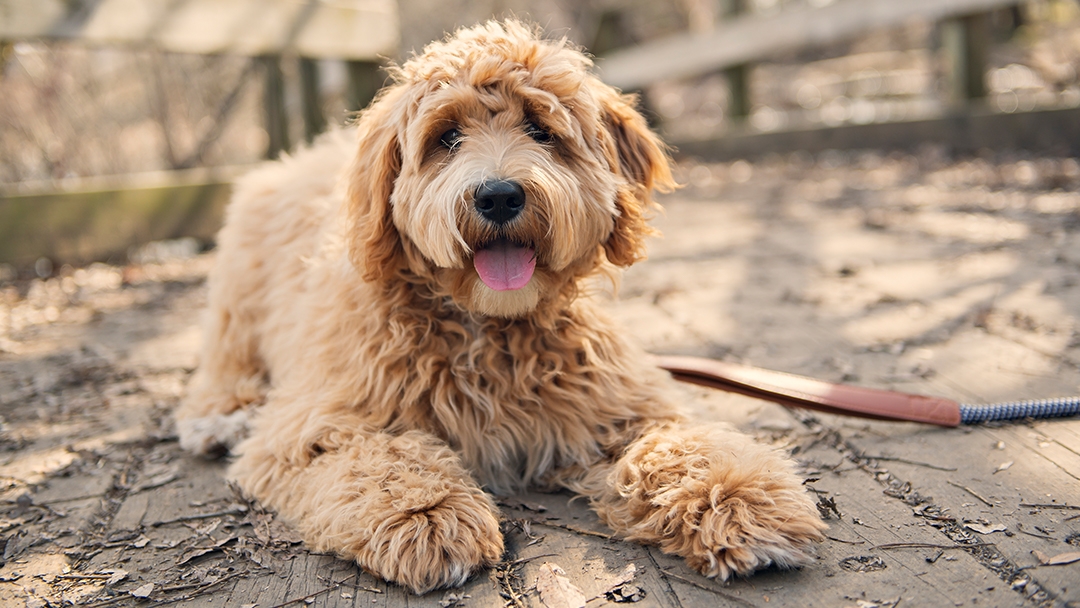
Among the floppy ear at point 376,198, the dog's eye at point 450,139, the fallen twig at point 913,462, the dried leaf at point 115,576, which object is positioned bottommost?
the dried leaf at point 115,576

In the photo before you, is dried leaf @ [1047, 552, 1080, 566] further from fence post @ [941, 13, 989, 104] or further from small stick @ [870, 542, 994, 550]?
fence post @ [941, 13, 989, 104]

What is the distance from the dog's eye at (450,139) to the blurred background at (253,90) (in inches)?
38.4

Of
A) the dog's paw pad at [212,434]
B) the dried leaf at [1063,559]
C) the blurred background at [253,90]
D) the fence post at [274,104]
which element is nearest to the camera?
the dried leaf at [1063,559]

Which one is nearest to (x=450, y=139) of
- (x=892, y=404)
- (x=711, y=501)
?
(x=711, y=501)

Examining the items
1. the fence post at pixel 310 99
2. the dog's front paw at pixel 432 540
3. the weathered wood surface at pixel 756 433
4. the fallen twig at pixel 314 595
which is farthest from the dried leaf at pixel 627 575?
the fence post at pixel 310 99

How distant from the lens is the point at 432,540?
2.18 metres

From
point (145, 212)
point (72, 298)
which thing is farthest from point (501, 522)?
point (145, 212)

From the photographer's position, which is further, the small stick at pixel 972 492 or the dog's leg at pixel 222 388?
the dog's leg at pixel 222 388

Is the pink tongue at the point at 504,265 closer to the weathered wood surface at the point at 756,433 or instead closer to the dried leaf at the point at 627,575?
the weathered wood surface at the point at 756,433

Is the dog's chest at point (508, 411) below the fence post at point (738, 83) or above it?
below

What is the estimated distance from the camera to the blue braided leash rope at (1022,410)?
2754mm

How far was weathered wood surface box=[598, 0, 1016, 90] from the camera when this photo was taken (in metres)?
8.07

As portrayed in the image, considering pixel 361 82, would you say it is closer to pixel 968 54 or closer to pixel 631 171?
pixel 631 171

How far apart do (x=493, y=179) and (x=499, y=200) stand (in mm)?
67
